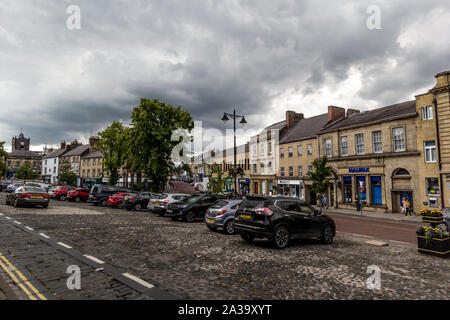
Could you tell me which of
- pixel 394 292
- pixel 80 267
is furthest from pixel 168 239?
pixel 394 292

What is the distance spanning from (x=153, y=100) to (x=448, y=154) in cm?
2865

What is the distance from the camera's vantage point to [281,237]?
902 centimetres

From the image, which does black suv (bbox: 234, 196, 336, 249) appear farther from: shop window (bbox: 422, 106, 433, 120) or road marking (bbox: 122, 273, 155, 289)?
shop window (bbox: 422, 106, 433, 120)

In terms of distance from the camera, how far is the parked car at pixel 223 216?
11875mm

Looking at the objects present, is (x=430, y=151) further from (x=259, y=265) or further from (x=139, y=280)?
(x=139, y=280)

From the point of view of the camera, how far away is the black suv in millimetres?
8852

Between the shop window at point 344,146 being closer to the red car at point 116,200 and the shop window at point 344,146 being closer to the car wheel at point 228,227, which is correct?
the car wheel at point 228,227

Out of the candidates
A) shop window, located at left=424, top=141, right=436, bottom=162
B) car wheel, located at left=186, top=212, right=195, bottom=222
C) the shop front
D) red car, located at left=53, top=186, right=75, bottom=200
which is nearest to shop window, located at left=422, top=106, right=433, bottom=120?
shop window, located at left=424, top=141, right=436, bottom=162

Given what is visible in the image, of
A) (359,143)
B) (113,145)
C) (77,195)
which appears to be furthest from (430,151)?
(113,145)

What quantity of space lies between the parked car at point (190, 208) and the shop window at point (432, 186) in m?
20.2

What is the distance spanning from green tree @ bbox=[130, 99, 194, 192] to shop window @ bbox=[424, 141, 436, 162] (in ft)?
79.5

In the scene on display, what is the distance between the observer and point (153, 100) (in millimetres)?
30641

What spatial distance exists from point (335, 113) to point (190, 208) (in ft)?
93.9
